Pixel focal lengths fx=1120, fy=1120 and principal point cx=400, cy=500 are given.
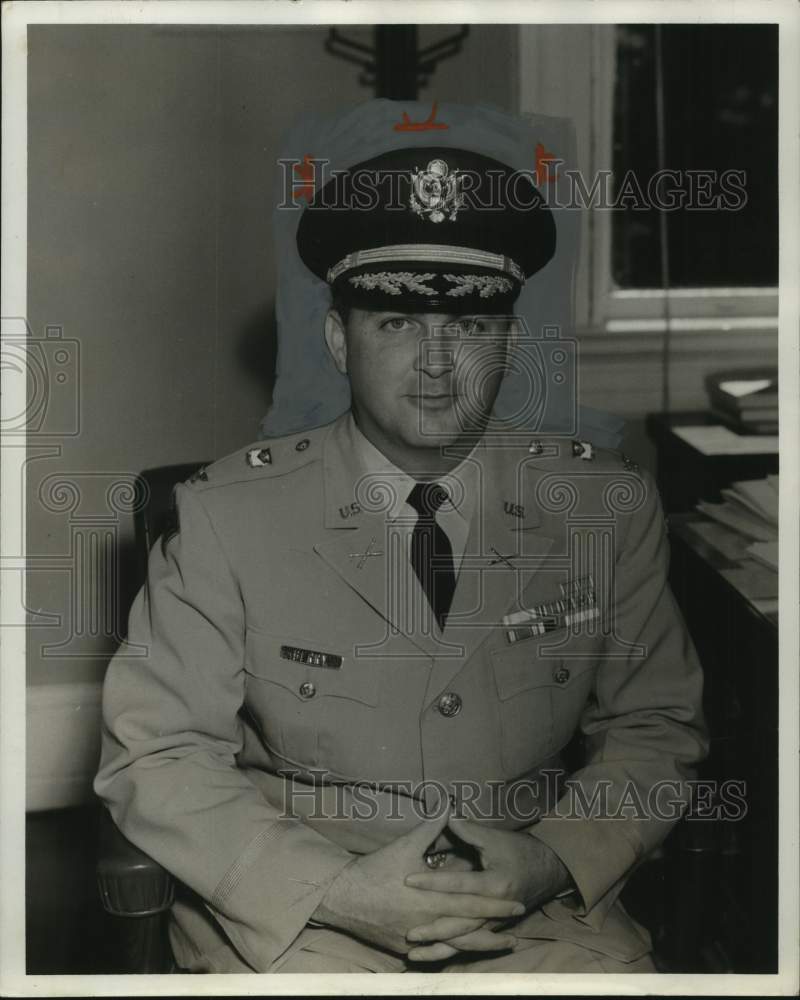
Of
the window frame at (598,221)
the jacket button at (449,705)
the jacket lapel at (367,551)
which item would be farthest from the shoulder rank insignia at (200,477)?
the window frame at (598,221)

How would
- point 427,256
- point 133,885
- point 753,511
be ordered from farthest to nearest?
point 753,511
point 427,256
point 133,885

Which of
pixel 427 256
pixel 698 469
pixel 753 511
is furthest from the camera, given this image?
pixel 698 469

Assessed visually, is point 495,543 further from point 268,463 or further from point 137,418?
point 137,418

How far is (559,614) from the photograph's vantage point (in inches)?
56.1

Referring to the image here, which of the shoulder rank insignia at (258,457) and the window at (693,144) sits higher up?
the window at (693,144)

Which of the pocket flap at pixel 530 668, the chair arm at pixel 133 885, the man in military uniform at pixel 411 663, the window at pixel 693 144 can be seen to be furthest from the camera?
the window at pixel 693 144

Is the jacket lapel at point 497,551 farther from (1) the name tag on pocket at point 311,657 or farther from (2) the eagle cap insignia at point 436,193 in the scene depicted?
(2) the eagle cap insignia at point 436,193

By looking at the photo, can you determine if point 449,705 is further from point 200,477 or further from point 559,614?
point 200,477

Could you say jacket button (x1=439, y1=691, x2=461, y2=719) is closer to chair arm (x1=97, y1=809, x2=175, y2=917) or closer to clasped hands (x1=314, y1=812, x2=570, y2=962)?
clasped hands (x1=314, y1=812, x2=570, y2=962)

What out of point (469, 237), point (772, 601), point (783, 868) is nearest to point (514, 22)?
point (469, 237)

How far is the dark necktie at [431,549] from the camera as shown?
141cm

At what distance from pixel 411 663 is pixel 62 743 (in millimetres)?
677

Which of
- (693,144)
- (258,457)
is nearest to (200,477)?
(258,457)

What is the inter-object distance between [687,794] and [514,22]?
3.26 ft
